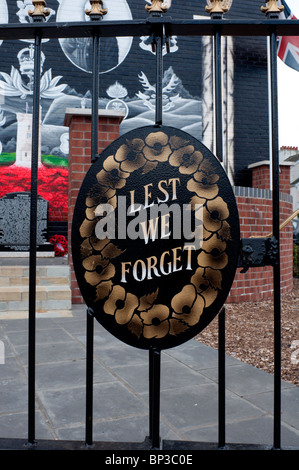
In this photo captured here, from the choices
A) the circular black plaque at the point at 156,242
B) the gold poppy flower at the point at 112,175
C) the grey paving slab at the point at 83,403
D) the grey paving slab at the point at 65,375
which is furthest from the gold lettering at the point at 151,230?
the grey paving slab at the point at 65,375

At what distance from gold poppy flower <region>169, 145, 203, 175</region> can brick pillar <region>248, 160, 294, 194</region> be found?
7.82m

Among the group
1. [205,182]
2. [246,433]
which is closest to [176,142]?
[205,182]

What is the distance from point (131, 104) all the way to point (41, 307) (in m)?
6.65

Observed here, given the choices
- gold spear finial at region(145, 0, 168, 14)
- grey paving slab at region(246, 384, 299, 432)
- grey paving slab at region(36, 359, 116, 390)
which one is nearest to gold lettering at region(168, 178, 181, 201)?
gold spear finial at region(145, 0, 168, 14)

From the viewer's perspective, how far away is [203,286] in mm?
1293

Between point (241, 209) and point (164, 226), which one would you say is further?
point (241, 209)

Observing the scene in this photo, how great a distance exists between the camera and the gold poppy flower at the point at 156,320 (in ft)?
4.24

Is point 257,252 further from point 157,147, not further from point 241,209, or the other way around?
point 241,209

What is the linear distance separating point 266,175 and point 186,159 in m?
8.72

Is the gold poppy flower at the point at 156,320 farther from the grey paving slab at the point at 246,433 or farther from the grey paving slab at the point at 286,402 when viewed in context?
the grey paving slab at the point at 286,402

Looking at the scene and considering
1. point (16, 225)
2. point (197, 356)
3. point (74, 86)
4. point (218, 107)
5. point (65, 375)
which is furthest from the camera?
point (74, 86)

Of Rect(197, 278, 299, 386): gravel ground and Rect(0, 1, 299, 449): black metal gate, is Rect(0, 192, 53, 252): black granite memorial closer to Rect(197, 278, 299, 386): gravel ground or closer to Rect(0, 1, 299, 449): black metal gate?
Rect(197, 278, 299, 386): gravel ground

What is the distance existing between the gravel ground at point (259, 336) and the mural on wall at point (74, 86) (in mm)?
5619

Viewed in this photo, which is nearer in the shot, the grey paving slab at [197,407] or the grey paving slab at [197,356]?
the grey paving slab at [197,407]
